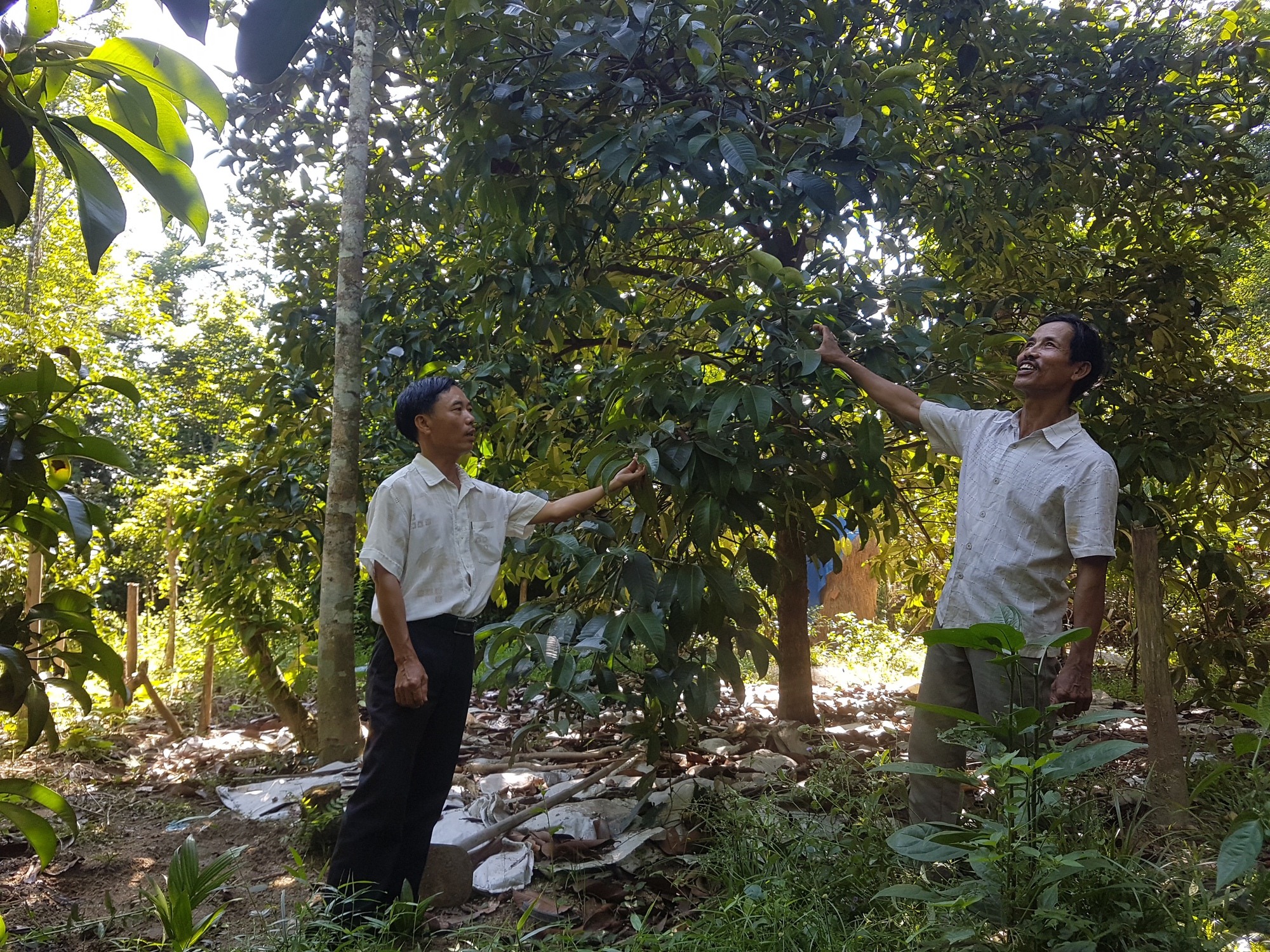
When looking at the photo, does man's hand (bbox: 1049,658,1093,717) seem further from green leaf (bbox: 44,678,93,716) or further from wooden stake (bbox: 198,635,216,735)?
Answer: wooden stake (bbox: 198,635,216,735)

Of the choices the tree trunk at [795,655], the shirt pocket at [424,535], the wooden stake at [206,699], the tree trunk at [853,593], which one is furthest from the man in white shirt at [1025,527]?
the tree trunk at [853,593]

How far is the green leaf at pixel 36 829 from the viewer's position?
165 cm

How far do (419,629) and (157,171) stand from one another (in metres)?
1.47

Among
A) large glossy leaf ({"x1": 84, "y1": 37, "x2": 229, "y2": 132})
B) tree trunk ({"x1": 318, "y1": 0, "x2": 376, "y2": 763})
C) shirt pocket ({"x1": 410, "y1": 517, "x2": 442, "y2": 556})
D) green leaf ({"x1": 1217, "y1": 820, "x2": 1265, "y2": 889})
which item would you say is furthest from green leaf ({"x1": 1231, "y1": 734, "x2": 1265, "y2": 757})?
tree trunk ({"x1": 318, "y1": 0, "x2": 376, "y2": 763})

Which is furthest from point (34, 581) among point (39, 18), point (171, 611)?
point (39, 18)

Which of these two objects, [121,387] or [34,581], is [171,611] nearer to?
[34,581]

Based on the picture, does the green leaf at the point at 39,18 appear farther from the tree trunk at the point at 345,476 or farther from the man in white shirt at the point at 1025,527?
the tree trunk at the point at 345,476

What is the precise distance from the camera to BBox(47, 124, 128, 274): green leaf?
2.79 feet

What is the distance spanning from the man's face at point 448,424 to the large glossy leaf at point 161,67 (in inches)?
56.7

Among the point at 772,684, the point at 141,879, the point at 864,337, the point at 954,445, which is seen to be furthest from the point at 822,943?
the point at 772,684

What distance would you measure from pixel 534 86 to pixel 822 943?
2114 millimetres

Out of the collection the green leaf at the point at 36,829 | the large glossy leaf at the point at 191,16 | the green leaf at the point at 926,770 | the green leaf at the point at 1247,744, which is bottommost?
the green leaf at the point at 36,829

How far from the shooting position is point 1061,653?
2.21 metres

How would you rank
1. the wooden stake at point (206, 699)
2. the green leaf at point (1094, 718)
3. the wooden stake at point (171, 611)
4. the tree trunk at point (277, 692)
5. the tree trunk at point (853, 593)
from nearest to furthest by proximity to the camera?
the green leaf at point (1094, 718), the tree trunk at point (277, 692), the wooden stake at point (206, 699), the wooden stake at point (171, 611), the tree trunk at point (853, 593)
